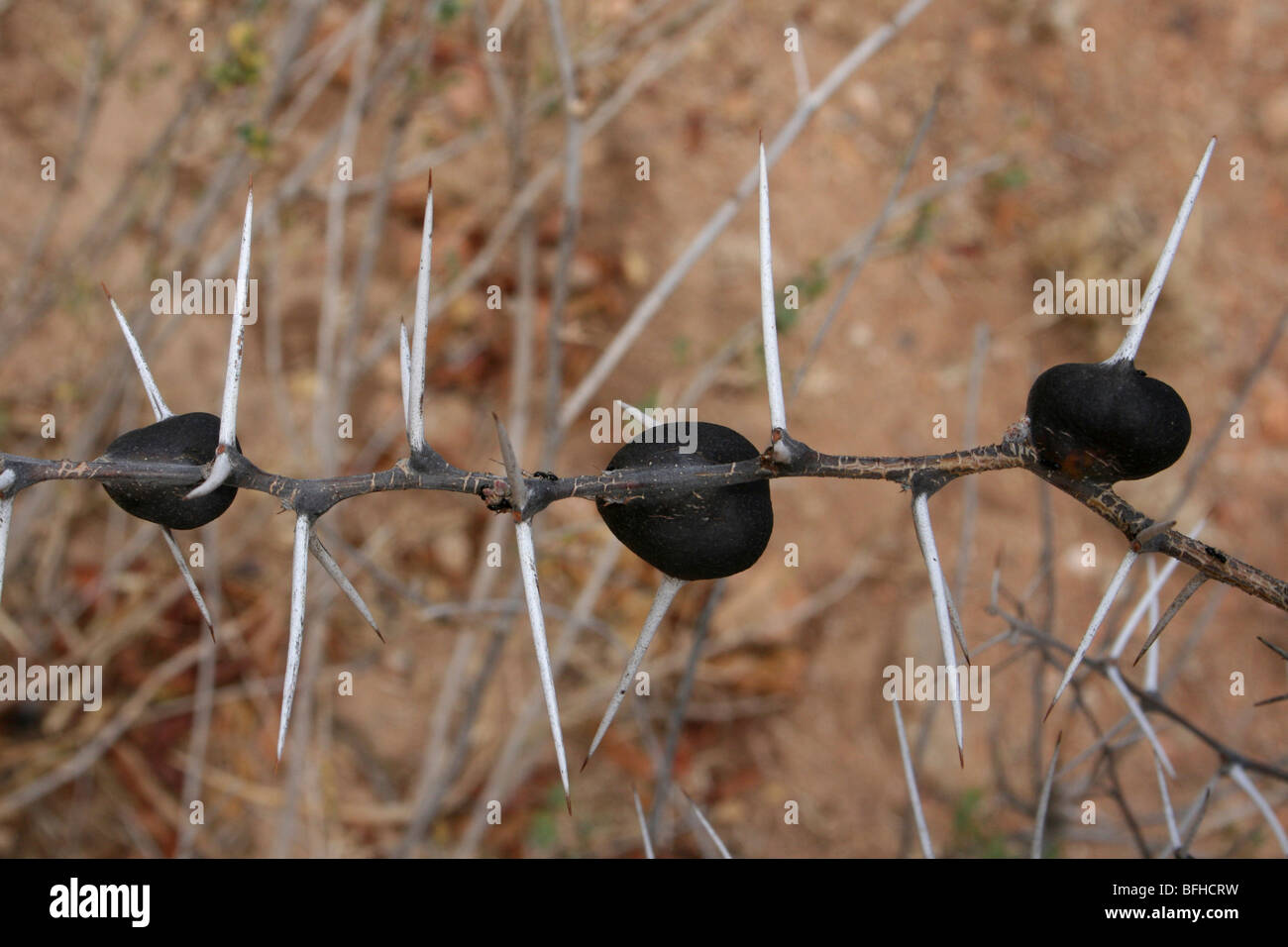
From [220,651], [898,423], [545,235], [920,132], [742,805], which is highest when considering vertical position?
[545,235]

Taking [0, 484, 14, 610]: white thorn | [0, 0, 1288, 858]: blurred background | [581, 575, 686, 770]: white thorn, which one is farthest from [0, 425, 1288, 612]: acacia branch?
[0, 0, 1288, 858]: blurred background

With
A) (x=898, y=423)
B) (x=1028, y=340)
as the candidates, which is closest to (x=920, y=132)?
(x=898, y=423)

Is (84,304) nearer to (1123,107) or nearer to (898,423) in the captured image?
(898,423)

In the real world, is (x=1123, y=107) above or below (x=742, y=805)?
above

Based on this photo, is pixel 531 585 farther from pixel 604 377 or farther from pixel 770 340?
pixel 604 377

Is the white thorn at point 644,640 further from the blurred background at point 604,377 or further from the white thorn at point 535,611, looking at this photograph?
the blurred background at point 604,377

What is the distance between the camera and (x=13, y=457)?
1247 millimetres

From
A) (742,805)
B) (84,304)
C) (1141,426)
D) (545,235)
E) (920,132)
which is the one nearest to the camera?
(1141,426)

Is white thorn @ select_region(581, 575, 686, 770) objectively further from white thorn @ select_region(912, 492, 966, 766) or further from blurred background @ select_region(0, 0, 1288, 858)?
blurred background @ select_region(0, 0, 1288, 858)

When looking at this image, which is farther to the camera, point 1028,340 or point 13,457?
point 1028,340

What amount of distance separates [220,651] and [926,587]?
3.59 m

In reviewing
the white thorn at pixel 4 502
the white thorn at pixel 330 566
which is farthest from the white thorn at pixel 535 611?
the white thorn at pixel 4 502

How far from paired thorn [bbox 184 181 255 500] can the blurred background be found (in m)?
2.00

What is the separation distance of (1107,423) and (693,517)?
0.54 m
